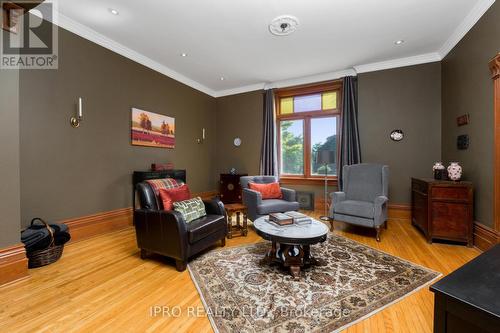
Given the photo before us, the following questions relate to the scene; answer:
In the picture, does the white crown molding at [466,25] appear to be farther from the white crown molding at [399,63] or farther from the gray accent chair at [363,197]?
the gray accent chair at [363,197]

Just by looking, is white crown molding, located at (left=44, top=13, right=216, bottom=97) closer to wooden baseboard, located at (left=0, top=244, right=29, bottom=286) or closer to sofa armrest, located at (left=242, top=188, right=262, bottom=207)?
wooden baseboard, located at (left=0, top=244, right=29, bottom=286)

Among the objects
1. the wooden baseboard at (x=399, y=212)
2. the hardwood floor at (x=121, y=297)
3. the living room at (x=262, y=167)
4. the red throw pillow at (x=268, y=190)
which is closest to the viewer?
the hardwood floor at (x=121, y=297)

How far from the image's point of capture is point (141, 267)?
2.33 m

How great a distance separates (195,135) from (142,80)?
65.2 inches

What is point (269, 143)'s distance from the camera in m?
5.22

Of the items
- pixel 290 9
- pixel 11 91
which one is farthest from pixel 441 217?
pixel 11 91

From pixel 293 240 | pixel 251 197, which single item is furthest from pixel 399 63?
pixel 293 240

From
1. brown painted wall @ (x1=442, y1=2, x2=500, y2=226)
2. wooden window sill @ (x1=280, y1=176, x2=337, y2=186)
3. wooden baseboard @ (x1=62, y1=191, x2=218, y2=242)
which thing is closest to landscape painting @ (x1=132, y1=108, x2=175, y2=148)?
wooden baseboard @ (x1=62, y1=191, x2=218, y2=242)

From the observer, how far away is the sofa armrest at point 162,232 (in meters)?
2.23

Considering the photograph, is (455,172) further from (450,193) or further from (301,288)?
(301,288)

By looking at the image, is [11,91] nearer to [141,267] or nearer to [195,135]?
[141,267]

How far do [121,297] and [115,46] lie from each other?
11.6 ft

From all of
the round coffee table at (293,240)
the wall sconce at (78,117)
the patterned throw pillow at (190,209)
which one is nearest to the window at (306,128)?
the round coffee table at (293,240)

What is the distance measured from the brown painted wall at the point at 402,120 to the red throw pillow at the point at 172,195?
11.4 feet
